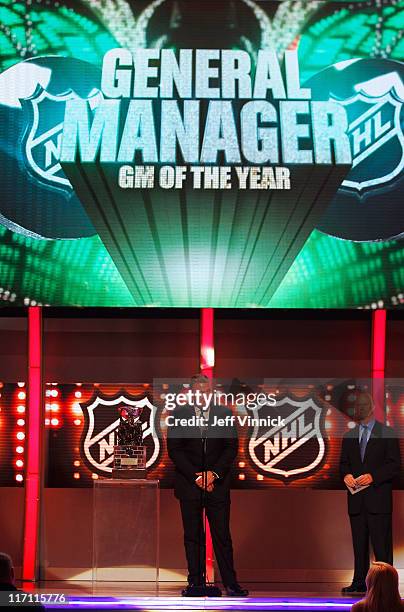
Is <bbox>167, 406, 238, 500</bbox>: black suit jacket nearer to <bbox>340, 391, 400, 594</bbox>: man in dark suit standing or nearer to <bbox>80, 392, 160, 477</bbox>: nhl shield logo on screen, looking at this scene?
<bbox>80, 392, 160, 477</bbox>: nhl shield logo on screen

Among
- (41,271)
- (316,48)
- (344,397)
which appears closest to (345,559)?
(344,397)

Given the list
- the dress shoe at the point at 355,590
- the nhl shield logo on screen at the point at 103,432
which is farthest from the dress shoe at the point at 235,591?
the nhl shield logo on screen at the point at 103,432

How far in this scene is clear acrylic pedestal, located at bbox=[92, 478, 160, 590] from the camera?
6.23 m

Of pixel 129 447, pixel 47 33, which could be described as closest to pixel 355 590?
pixel 129 447

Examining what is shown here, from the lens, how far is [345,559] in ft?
23.1

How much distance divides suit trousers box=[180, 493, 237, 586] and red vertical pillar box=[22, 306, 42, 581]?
1.26m

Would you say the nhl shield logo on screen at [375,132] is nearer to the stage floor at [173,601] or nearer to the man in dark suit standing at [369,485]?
the man in dark suit standing at [369,485]

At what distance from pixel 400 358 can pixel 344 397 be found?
0.81 metres

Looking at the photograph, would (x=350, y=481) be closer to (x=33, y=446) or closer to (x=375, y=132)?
(x=33, y=446)

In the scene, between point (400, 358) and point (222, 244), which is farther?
point (400, 358)

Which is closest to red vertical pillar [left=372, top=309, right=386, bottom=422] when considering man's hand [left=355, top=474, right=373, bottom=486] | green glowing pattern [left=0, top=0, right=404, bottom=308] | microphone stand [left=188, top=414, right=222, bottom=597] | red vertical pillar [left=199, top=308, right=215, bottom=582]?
green glowing pattern [left=0, top=0, right=404, bottom=308]

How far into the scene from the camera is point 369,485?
254 inches

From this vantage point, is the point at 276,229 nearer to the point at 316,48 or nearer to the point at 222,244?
the point at 222,244

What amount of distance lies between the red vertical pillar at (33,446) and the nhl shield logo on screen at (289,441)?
1.60 meters
